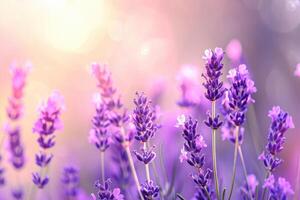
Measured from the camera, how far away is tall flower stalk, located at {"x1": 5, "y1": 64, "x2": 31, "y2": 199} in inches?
67.3

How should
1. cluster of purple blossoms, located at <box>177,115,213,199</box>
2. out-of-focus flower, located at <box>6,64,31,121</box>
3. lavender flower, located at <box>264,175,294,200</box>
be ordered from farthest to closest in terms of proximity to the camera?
out-of-focus flower, located at <box>6,64,31,121</box>, cluster of purple blossoms, located at <box>177,115,213,199</box>, lavender flower, located at <box>264,175,294,200</box>

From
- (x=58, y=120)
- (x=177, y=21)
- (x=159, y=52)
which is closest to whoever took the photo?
(x=58, y=120)

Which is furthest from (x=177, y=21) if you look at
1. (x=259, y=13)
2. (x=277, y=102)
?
(x=277, y=102)

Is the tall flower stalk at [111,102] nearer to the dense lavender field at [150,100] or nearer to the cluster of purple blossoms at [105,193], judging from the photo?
the dense lavender field at [150,100]

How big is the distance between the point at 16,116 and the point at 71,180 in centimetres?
26

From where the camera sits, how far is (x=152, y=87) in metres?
2.06

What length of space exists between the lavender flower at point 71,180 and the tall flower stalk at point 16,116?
139 mm

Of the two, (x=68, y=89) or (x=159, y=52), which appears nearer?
(x=159, y=52)

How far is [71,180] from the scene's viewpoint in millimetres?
1771

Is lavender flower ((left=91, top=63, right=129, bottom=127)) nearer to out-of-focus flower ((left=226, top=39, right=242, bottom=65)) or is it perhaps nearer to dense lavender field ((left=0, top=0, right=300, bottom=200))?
dense lavender field ((left=0, top=0, right=300, bottom=200))

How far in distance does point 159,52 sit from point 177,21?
4.51 feet

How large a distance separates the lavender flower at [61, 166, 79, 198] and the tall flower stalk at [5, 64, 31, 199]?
0.46ft

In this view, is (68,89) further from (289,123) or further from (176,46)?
(289,123)

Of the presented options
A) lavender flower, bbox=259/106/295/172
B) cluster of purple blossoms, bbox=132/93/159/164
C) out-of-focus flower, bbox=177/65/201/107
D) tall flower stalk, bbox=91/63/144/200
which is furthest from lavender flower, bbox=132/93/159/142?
out-of-focus flower, bbox=177/65/201/107
